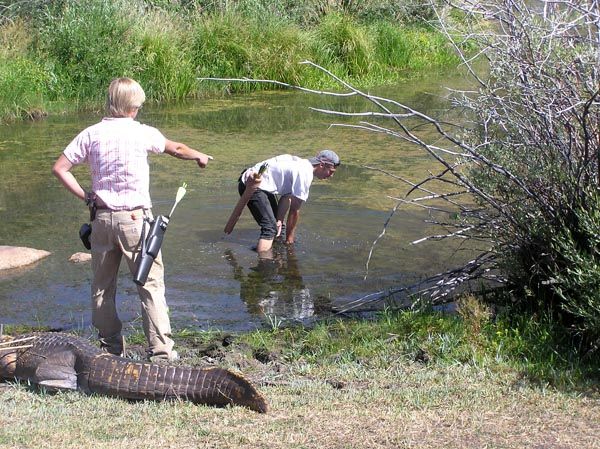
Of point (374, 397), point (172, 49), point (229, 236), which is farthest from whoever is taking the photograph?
point (172, 49)

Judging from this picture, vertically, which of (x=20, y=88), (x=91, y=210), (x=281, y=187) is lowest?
(x=20, y=88)

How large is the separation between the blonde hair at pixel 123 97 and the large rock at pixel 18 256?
138 inches

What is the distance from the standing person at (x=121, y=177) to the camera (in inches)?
240

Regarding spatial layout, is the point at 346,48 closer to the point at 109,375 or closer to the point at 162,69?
the point at 162,69

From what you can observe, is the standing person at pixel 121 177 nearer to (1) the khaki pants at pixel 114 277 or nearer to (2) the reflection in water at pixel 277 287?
(1) the khaki pants at pixel 114 277

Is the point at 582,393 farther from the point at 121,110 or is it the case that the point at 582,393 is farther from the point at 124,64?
the point at 124,64

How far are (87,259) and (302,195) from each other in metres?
2.16

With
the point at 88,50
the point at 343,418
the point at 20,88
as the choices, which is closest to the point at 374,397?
the point at 343,418

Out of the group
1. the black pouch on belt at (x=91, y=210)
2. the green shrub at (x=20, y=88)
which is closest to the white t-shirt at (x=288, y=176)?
the black pouch on belt at (x=91, y=210)

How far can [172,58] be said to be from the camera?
18.3 metres

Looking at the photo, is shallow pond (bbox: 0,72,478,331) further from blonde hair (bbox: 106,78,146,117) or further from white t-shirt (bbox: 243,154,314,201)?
blonde hair (bbox: 106,78,146,117)

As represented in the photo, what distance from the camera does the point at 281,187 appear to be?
31.3 ft

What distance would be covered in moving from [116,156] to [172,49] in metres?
12.6

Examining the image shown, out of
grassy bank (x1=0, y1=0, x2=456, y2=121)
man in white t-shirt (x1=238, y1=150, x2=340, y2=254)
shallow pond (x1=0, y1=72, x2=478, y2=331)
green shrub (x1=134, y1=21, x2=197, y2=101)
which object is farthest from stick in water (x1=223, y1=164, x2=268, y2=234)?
green shrub (x1=134, y1=21, x2=197, y2=101)
